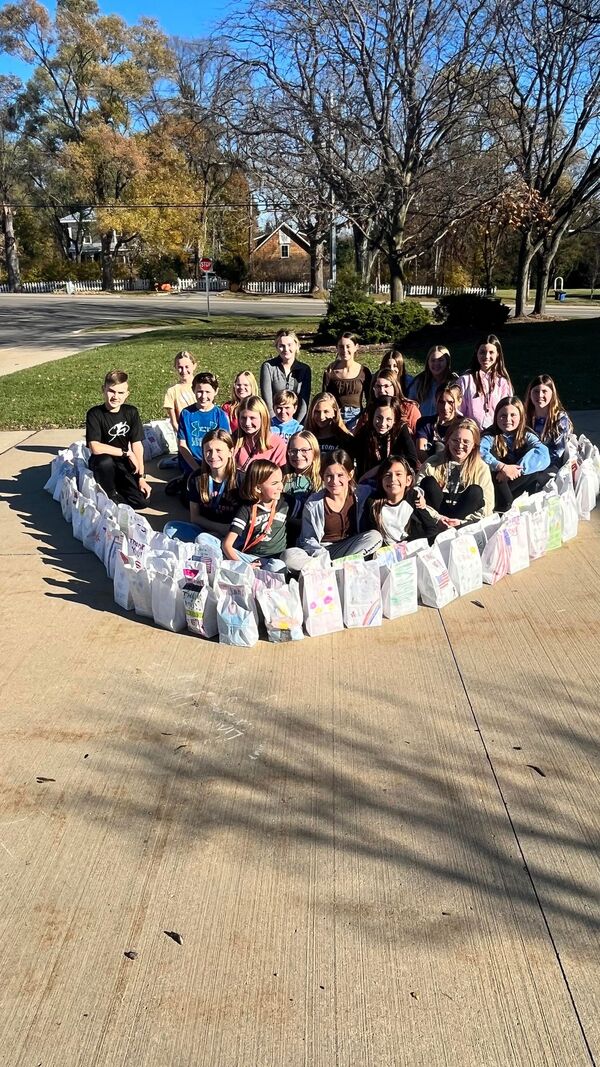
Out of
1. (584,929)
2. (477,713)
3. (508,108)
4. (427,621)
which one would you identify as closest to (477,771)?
(477,713)

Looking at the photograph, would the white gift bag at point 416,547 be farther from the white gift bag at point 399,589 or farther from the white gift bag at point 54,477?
the white gift bag at point 54,477

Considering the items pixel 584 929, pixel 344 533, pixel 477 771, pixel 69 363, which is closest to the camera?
pixel 584 929

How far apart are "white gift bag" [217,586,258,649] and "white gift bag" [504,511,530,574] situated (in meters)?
1.91

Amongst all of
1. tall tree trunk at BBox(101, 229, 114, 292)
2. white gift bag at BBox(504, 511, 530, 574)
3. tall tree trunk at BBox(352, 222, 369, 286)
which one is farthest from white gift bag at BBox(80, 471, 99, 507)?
tall tree trunk at BBox(101, 229, 114, 292)

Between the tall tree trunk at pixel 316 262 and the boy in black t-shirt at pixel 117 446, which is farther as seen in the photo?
the tall tree trunk at pixel 316 262

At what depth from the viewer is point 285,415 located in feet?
22.9

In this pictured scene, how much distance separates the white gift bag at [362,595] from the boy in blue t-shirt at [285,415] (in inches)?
94.4

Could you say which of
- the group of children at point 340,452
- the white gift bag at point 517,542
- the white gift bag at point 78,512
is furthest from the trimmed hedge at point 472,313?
the white gift bag at point 517,542

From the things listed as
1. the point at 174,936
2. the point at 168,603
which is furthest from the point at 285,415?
the point at 174,936

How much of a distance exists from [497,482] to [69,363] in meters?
12.2

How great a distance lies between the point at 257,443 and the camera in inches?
247

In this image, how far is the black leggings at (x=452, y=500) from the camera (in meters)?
5.76

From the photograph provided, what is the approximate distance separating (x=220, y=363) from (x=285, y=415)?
9.51 m

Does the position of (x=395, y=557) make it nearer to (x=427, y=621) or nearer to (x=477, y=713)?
(x=427, y=621)
